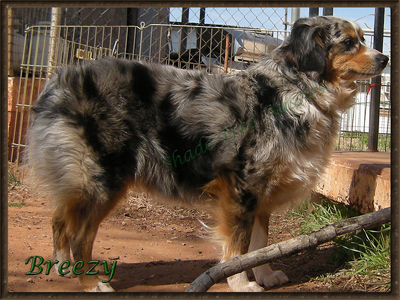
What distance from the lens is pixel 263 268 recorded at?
326 centimetres

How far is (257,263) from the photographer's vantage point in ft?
8.25

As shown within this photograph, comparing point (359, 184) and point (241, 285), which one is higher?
point (359, 184)

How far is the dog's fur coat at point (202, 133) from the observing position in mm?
2952

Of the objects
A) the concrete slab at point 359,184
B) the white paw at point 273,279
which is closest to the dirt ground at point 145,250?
the white paw at point 273,279

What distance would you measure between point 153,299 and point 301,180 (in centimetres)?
143

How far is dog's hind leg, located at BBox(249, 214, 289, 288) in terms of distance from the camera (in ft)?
10.6

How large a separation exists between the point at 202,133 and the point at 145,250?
1483 mm

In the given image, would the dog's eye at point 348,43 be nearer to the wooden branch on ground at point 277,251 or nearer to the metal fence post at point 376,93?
the wooden branch on ground at point 277,251

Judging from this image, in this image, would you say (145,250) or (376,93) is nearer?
(145,250)

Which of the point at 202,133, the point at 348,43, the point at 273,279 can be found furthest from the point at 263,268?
the point at 348,43

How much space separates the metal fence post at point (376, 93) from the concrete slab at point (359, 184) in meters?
1.30

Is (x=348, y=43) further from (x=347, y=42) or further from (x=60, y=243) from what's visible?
(x=60, y=243)

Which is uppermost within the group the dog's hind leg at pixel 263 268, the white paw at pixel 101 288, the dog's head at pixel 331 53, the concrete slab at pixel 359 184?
the dog's head at pixel 331 53

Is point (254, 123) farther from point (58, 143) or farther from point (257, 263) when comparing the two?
point (58, 143)
